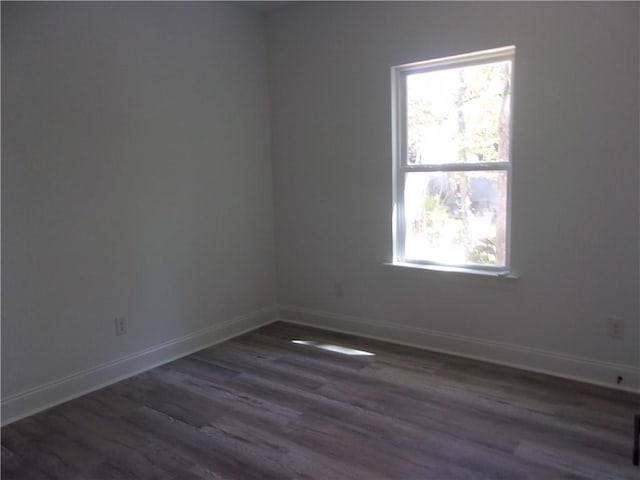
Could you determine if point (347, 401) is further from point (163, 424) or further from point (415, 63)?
point (415, 63)

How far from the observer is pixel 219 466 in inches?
87.7

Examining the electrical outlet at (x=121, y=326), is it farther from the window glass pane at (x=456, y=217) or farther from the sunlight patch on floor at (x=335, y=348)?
the window glass pane at (x=456, y=217)

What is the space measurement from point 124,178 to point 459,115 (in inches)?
90.9

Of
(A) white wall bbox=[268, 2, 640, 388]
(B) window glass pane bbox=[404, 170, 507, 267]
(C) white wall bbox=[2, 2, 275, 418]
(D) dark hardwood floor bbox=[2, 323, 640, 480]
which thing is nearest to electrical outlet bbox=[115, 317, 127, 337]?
(C) white wall bbox=[2, 2, 275, 418]

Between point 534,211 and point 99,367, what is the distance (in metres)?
2.95

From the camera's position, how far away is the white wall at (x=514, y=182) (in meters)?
2.78

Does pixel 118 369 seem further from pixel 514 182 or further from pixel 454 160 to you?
pixel 514 182

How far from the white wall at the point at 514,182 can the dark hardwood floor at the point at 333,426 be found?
14.2 inches

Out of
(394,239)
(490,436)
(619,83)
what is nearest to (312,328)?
(394,239)

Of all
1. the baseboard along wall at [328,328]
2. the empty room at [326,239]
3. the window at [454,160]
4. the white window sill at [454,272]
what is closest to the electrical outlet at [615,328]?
the empty room at [326,239]

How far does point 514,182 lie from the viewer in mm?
3096

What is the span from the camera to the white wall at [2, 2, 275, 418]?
2.66 meters

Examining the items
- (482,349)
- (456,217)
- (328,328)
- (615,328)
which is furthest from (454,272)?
(328,328)

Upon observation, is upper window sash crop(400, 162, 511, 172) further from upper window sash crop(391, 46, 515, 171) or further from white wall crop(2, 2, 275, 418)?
white wall crop(2, 2, 275, 418)
